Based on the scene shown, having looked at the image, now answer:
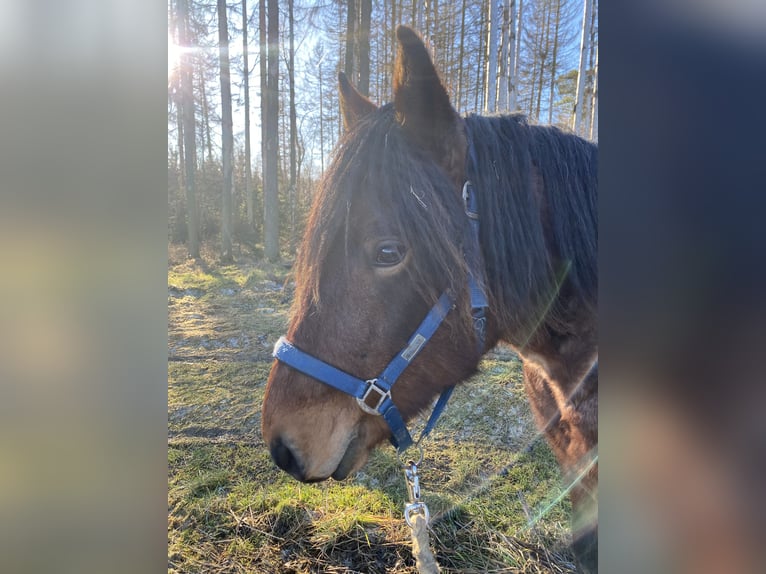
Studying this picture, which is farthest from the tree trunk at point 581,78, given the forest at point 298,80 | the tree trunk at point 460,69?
the tree trunk at point 460,69

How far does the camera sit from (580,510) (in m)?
1.21

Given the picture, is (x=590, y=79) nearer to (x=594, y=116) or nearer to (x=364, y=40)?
(x=594, y=116)

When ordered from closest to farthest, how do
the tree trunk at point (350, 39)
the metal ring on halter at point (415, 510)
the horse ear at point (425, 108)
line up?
the horse ear at point (425, 108), the metal ring on halter at point (415, 510), the tree trunk at point (350, 39)

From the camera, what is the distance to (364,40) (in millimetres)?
1086

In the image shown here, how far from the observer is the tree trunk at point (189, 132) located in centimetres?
108

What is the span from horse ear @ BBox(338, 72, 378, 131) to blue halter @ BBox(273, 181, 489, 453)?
0.37 meters

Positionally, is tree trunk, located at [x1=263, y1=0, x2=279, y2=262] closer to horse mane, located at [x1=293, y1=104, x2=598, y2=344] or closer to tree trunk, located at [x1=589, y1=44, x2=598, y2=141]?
horse mane, located at [x1=293, y1=104, x2=598, y2=344]

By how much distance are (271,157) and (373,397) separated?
831 mm

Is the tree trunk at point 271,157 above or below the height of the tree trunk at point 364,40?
below

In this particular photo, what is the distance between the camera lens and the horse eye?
93 cm

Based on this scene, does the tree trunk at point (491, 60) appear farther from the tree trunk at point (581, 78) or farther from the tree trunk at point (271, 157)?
the tree trunk at point (271, 157)

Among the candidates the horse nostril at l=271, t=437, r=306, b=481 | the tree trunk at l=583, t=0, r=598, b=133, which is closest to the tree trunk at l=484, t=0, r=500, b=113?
the tree trunk at l=583, t=0, r=598, b=133
